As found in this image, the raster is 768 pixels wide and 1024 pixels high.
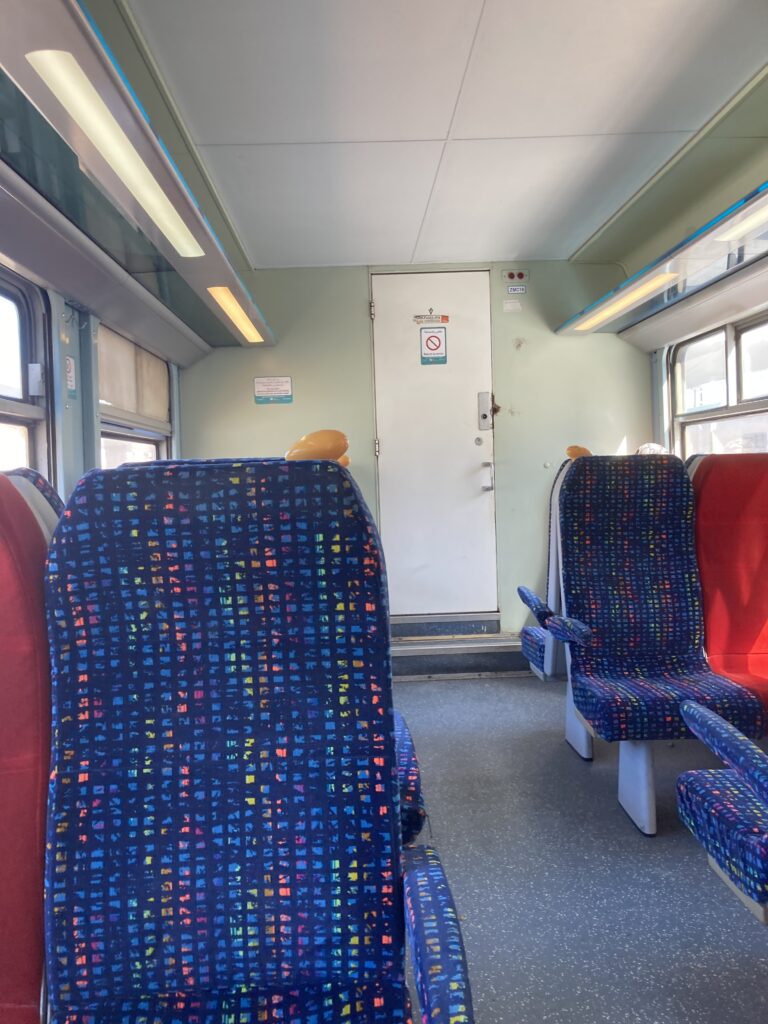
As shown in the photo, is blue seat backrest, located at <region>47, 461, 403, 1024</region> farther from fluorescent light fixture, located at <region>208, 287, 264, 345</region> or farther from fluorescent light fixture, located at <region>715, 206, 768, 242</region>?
fluorescent light fixture, located at <region>208, 287, 264, 345</region>

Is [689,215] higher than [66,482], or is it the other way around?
[689,215]

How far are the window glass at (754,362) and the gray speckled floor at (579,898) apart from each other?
1.89m

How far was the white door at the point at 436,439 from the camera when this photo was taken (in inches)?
163

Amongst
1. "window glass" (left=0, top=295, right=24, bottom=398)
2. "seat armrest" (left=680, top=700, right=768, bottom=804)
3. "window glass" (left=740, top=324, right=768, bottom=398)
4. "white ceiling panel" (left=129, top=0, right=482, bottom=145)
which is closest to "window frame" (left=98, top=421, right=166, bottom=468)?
"window glass" (left=0, top=295, right=24, bottom=398)

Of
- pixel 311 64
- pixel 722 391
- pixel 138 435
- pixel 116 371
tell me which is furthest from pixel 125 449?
pixel 722 391

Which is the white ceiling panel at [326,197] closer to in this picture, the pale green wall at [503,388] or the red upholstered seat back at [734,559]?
the pale green wall at [503,388]

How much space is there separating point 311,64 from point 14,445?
192 cm

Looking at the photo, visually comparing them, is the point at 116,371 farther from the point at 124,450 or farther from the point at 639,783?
the point at 639,783

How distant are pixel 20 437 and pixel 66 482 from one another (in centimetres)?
26

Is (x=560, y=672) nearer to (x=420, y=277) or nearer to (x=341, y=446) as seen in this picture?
(x=341, y=446)

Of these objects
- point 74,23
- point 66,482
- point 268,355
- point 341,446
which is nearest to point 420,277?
point 268,355

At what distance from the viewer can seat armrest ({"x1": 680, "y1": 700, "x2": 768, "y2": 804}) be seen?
123 centimetres

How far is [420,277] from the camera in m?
4.13

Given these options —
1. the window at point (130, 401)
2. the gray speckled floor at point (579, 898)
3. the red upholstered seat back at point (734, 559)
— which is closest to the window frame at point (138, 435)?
the window at point (130, 401)
